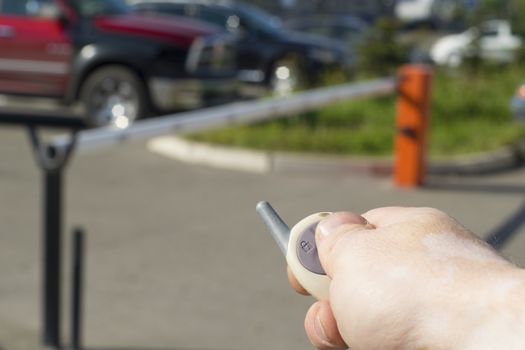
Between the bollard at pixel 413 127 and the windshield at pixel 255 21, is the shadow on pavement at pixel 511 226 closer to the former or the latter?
the bollard at pixel 413 127

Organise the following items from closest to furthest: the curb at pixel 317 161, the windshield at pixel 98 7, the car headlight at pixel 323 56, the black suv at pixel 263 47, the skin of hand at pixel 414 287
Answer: the skin of hand at pixel 414 287 < the curb at pixel 317 161 < the windshield at pixel 98 7 < the black suv at pixel 263 47 < the car headlight at pixel 323 56

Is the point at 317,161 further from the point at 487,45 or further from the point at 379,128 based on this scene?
the point at 487,45

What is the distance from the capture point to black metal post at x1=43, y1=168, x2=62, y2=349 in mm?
4453

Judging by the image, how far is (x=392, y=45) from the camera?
1456 centimetres

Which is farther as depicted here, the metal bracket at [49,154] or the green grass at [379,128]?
the green grass at [379,128]

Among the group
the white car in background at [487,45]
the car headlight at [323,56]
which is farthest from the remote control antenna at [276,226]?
the car headlight at [323,56]

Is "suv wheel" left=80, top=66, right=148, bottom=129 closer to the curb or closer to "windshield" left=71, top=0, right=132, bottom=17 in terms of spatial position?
"windshield" left=71, top=0, right=132, bottom=17

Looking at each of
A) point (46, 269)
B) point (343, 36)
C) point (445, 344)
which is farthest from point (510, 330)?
point (343, 36)

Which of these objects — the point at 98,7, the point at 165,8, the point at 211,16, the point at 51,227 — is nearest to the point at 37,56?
the point at 98,7

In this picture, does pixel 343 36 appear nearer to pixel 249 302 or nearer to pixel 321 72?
pixel 321 72

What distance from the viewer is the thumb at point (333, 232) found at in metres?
1.02

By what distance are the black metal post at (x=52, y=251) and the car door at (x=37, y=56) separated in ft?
26.1

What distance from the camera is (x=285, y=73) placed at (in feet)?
53.6

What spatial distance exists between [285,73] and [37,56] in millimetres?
5111
